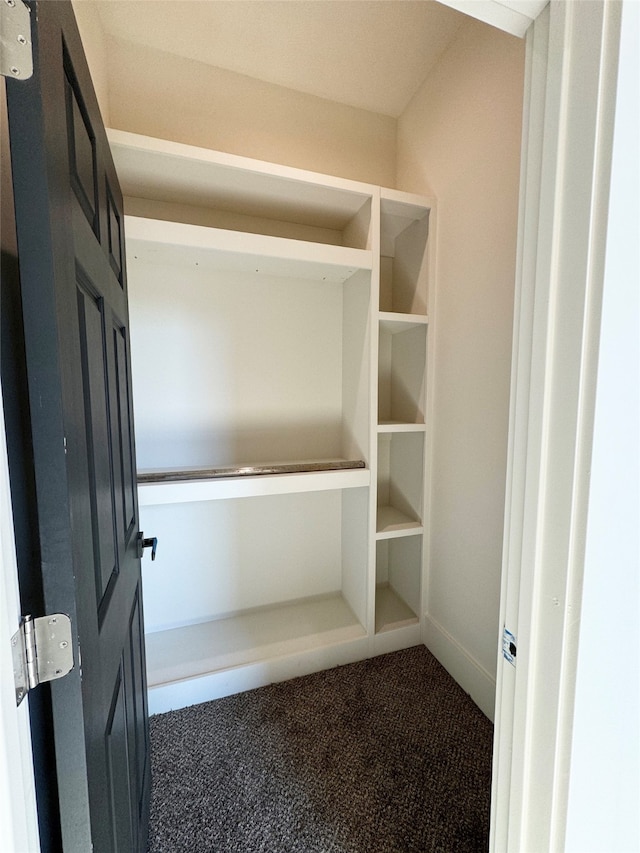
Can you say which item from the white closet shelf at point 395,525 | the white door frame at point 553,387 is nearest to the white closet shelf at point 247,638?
the white closet shelf at point 395,525

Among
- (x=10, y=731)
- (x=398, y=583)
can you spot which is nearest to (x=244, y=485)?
(x=10, y=731)

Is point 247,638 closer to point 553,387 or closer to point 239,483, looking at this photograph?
point 239,483

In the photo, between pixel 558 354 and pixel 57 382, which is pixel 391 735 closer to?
pixel 558 354

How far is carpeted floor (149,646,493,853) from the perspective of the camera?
40.9 inches

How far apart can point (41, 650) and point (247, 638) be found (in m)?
1.50

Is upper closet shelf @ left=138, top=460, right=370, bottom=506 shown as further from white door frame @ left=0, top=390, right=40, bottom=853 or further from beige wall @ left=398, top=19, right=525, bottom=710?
white door frame @ left=0, top=390, right=40, bottom=853

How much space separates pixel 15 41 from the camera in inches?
16.1

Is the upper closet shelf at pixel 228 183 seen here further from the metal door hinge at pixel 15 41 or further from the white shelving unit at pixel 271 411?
the metal door hinge at pixel 15 41

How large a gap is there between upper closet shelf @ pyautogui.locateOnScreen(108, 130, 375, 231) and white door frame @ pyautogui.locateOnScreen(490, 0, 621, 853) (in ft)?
3.45

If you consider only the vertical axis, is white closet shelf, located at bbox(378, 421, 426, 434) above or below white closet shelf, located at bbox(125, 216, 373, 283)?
below

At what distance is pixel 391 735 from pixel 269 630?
73 centimetres

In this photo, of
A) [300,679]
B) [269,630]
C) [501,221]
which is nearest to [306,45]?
[501,221]

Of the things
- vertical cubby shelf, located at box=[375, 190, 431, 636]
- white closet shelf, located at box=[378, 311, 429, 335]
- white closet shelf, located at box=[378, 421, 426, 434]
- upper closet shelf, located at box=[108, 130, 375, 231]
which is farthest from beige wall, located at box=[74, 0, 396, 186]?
white closet shelf, located at box=[378, 421, 426, 434]

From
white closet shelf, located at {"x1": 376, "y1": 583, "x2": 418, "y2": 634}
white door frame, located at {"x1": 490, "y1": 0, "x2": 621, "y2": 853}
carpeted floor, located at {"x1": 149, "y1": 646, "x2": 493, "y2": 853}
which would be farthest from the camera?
white closet shelf, located at {"x1": 376, "y1": 583, "x2": 418, "y2": 634}
